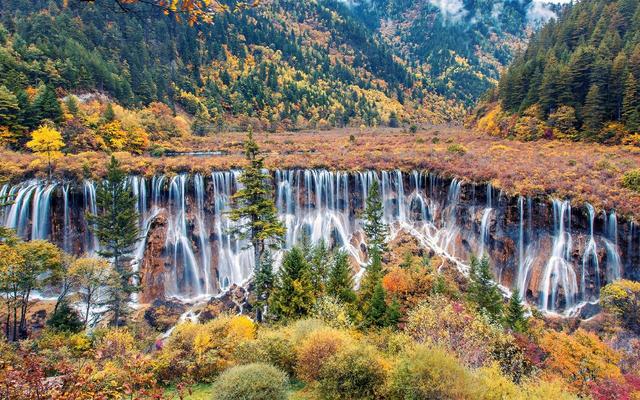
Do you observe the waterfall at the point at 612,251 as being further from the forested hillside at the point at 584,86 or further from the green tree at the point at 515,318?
the forested hillside at the point at 584,86

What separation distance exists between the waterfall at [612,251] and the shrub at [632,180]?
4.70 m

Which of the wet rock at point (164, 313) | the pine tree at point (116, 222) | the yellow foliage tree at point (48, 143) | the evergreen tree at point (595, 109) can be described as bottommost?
the wet rock at point (164, 313)

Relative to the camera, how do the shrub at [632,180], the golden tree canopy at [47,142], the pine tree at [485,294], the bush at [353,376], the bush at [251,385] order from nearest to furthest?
the bush at [251,385] → the bush at [353,376] → the pine tree at [485,294] → the shrub at [632,180] → the golden tree canopy at [47,142]

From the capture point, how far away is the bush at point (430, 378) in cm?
1241

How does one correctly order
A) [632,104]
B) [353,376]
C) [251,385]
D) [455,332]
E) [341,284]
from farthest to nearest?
[632,104], [341,284], [455,332], [353,376], [251,385]

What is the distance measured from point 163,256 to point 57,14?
295ft

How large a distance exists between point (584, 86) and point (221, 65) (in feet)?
351

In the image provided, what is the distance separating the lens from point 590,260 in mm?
32000

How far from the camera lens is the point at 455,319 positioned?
1959 centimetres

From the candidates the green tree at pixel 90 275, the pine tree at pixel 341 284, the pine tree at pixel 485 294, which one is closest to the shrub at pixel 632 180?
the pine tree at pixel 485 294

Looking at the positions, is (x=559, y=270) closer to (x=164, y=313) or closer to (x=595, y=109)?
(x=595, y=109)

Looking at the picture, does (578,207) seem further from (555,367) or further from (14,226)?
(14,226)

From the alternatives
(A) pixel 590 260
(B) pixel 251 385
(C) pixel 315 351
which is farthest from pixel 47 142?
(A) pixel 590 260

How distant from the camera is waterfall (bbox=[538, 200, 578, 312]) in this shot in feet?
106
